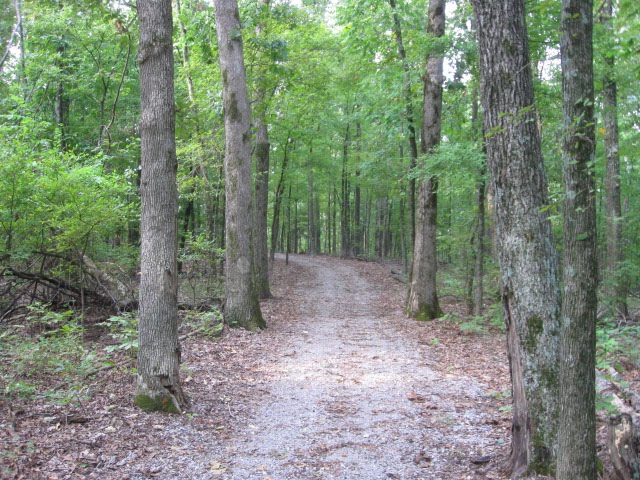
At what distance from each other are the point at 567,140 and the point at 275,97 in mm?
13316

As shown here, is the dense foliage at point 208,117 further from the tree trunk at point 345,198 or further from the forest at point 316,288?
the tree trunk at point 345,198

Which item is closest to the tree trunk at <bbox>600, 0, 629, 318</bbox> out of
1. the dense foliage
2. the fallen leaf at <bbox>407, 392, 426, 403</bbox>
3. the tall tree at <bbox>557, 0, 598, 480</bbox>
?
the dense foliage

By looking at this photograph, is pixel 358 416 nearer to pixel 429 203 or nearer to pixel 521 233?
pixel 521 233

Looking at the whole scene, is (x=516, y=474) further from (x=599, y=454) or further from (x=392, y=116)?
(x=392, y=116)

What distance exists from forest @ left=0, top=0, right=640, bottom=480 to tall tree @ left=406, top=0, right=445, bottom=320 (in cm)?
6

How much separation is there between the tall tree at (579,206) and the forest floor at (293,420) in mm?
1681

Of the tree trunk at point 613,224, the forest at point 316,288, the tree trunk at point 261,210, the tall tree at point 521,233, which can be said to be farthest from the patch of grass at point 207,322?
the tree trunk at point 613,224

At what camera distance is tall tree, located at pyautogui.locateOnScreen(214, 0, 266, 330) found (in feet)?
36.2

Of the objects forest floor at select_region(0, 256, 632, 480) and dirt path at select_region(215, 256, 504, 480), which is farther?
dirt path at select_region(215, 256, 504, 480)

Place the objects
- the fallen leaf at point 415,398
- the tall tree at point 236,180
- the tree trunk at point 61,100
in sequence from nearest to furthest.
→ the fallen leaf at point 415,398, the tall tree at point 236,180, the tree trunk at point 61,100

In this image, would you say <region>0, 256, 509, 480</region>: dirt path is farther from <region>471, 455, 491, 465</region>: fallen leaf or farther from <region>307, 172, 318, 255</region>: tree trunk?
<region>307, 172, 318, 255</region>: tree trunk

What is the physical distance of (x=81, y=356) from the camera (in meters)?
7.27

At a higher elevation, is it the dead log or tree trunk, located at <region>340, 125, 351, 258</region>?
tree trunk, located at <region>340, 125, 351, 258</region>

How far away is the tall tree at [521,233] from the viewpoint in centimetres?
394
